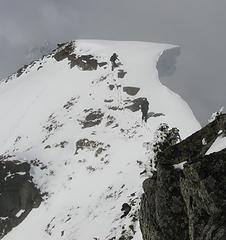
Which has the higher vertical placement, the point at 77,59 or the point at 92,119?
the point at 77,59

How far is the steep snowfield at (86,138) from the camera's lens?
123 ft

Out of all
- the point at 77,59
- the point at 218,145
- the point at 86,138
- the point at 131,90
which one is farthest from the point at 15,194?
the point at 218,145

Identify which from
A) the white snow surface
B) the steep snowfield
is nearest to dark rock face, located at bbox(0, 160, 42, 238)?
the steep snowfield

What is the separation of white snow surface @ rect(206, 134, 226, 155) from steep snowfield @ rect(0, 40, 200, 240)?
11.8 m

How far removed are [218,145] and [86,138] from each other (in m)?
33.4

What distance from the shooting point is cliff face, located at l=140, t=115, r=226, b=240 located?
547 inches

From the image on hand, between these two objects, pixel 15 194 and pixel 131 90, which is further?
pixel 131 90

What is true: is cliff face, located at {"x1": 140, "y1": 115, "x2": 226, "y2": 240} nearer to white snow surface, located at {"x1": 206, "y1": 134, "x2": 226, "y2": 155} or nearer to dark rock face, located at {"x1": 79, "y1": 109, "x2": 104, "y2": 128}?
white snow surface, located at {"x1": 206, "y1": 134, "x2": 226, "y2": 155}

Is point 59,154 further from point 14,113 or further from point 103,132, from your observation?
point 14,113

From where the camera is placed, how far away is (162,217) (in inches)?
680

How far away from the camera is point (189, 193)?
1537 cm

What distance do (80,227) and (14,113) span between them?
97.7ft

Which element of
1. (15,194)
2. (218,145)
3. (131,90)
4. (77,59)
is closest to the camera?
(218,145)

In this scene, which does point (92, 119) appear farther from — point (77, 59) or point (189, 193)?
point (189, 193)
